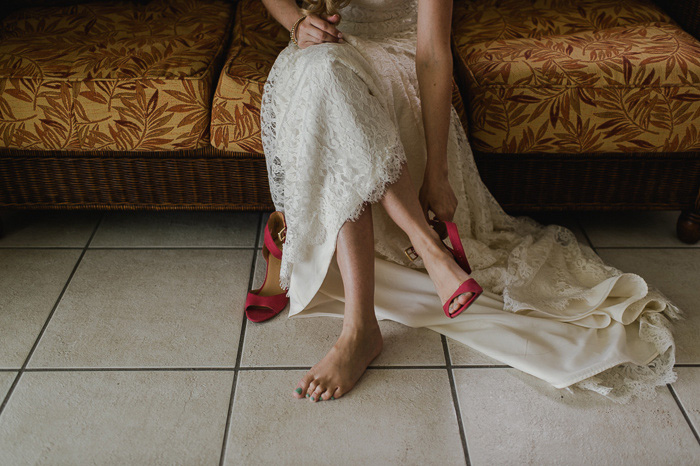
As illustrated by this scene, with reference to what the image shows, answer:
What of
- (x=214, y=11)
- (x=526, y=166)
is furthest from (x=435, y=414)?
(x=214, y=11)

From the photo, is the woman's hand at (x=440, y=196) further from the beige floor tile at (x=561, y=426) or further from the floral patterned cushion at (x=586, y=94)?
the beige floor tile at (x=561, y=426)

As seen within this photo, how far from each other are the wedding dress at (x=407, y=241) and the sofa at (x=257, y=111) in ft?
0.40

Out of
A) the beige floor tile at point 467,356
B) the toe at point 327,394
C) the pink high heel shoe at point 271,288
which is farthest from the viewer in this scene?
the pink high heel shoe at point 271,288

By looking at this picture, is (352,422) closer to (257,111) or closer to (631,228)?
(257,111)

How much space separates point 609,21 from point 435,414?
1.20 m

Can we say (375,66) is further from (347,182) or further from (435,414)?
(435,414)

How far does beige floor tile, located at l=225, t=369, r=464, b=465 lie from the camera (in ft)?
3.60

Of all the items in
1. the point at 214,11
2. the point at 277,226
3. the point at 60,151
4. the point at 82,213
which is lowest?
the point at 82,213

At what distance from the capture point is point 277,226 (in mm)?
1467

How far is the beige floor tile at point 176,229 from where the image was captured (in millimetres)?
1685

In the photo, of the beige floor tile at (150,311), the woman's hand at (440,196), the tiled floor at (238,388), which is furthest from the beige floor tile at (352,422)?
the woman's hand at (440,196)

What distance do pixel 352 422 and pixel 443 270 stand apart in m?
0.35

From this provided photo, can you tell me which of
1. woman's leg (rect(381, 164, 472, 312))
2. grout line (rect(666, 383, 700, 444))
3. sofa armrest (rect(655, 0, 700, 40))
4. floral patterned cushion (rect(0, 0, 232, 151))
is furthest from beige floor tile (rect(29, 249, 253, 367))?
sofa armrest (rect(655, 0, 700, 40))

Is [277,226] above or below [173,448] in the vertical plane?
above
